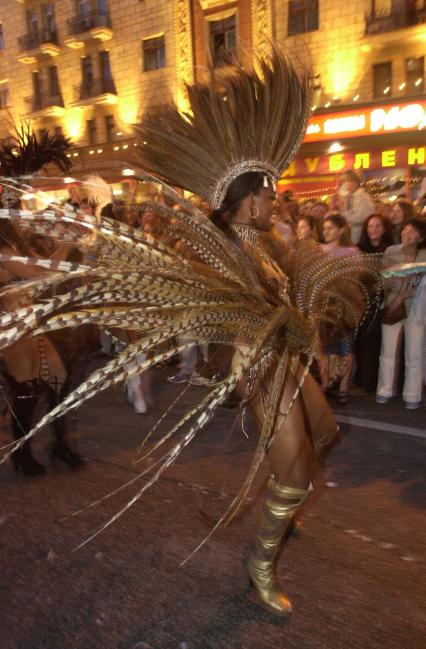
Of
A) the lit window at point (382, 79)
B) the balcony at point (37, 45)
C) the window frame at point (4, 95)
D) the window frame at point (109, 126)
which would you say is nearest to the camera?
the lit window at point (382, 79)

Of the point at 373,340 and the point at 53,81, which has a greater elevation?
the point at 53,81

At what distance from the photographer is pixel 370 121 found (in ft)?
38.4

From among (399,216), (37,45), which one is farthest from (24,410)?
(37,45)

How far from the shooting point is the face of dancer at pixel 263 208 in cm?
219

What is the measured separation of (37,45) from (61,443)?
24091 mm

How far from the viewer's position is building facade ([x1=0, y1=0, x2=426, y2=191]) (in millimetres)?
14406

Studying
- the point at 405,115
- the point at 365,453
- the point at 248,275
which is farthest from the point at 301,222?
the point at 405,115

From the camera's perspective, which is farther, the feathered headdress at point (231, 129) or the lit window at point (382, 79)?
the lit window at point (382, 79)

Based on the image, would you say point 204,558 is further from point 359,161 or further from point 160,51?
point 160,51

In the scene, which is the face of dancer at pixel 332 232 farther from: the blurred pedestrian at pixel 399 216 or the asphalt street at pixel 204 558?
the asphalt street at pixel 204 558

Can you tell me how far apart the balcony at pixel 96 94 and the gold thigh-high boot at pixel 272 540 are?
2117 cm

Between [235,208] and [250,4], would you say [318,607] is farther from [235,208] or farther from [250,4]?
[250,4]

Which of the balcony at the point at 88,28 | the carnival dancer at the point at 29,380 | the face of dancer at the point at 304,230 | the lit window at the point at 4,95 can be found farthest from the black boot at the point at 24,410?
the lit window at the point at 4,95

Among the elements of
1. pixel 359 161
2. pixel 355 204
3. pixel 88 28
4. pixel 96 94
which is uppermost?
pixel 88 28
